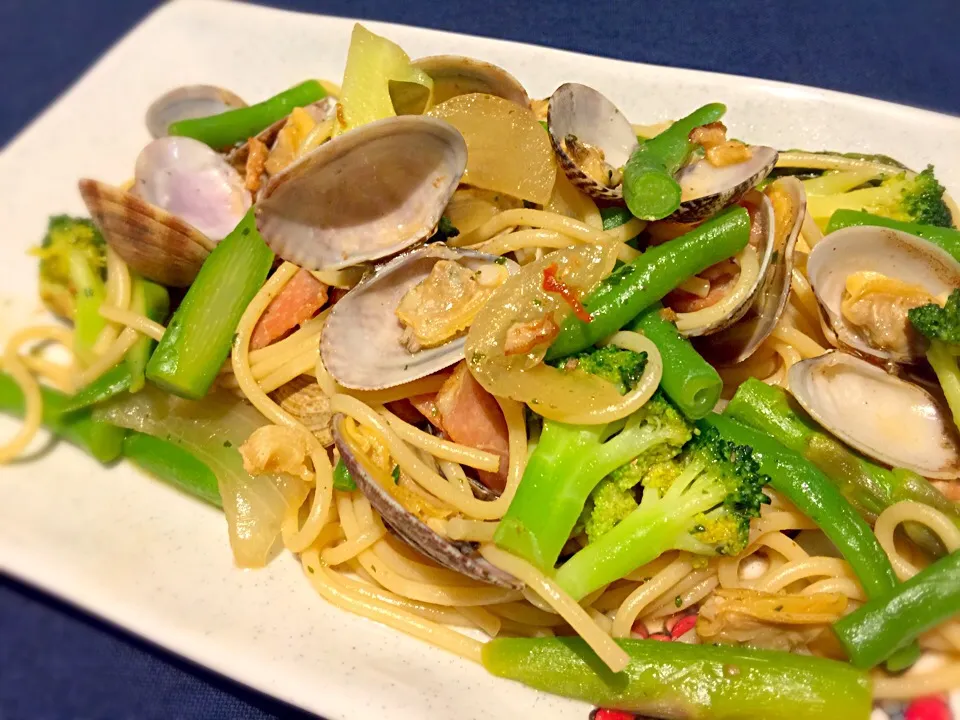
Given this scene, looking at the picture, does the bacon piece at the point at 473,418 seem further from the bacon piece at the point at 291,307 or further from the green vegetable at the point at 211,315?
the green vegetable at the point at 211,315

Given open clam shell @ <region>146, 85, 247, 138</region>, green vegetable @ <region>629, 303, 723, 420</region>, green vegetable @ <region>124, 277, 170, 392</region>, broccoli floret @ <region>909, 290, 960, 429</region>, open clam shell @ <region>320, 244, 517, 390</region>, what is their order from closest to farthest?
green vegetable @ <region>629, 303, 723, 420</region> → broccoli floret @ <region>909, 290, 960, 429</region> → open clam shell @ <region>320, 244, 517, 390</region> → green vegetable @ <region>124, 277, 170, 392</region> → open clam shell @ <region>146, 85, 247, 138</region>

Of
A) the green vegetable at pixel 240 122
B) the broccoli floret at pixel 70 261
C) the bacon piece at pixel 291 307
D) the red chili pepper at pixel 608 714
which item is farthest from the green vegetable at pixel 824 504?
the broccoli floret at pixel 70 261

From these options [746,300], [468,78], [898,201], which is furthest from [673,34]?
[746,300]

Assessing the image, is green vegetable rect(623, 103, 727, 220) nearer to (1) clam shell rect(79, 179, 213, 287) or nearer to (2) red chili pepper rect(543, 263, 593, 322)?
(2) red chili pepper rect(543, 263, 593, 322)

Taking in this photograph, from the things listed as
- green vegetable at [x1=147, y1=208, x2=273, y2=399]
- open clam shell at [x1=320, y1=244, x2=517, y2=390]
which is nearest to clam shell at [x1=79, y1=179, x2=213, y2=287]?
green vegetable at [x1=147, y1=208, x2=273, y2=399]

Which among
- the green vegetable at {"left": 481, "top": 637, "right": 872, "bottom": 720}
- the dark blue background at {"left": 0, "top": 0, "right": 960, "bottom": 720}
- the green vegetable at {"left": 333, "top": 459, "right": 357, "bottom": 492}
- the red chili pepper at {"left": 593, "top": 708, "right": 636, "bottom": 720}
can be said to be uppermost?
the dark blue background at {"left": 0, "top": 0, "right": 960, "bottom": 720}

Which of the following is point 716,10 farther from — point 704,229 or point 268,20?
point 704,229
